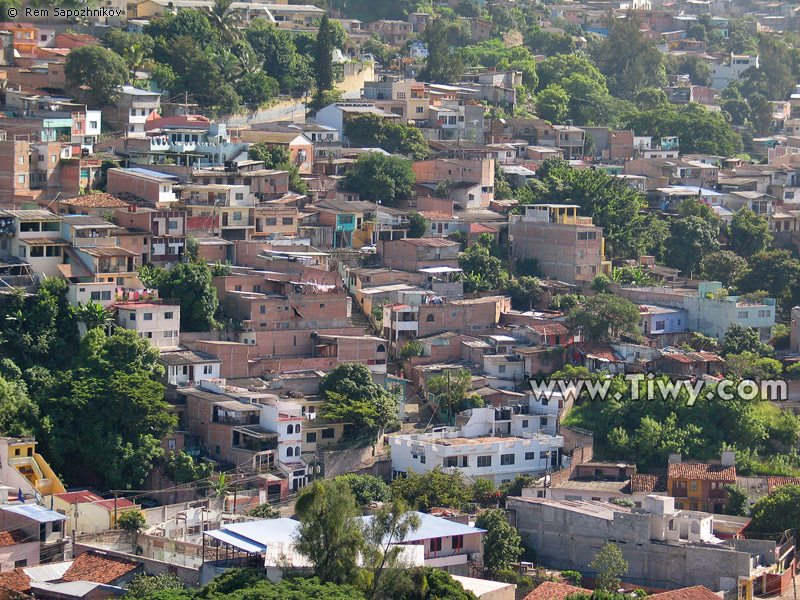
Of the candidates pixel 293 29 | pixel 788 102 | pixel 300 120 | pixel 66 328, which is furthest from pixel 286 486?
pixel 788 102

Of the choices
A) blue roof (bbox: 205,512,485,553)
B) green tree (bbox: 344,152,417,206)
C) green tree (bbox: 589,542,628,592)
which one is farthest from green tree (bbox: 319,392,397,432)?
green tree (bbox: 344,152,417,206)

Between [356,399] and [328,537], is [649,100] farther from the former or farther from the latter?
[328,537]

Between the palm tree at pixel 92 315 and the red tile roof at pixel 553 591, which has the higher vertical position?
the palm tree at pixel 92 315

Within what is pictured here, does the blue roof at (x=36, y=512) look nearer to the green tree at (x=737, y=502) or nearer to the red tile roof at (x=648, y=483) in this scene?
the red tile roof at (x=648, y=483)

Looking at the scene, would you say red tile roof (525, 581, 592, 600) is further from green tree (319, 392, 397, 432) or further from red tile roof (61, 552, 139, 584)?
red tile roof (61, 552, 139, 584)

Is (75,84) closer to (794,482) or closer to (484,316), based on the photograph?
(484,316)

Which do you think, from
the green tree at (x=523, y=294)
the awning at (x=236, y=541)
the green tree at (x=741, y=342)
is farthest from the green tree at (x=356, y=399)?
the green tree at (x=741, y=342)
